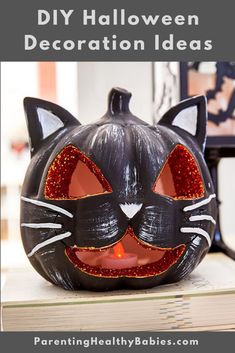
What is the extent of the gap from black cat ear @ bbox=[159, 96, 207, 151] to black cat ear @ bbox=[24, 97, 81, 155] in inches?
7.2

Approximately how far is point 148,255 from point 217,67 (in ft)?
1.90

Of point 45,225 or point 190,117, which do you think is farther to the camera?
point 190,117

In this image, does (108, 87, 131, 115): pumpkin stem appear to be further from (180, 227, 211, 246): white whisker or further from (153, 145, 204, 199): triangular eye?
(180, 227, 211, 246): white whisker

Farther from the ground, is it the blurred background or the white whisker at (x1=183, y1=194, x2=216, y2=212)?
the blurred background

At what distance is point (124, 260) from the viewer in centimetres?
83

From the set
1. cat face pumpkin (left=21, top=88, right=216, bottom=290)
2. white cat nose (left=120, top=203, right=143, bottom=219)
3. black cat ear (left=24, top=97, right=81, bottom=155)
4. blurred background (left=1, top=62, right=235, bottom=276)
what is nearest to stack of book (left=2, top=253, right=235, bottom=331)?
cat face pumpkin (left=21, top=88, right=216, bottom=290)

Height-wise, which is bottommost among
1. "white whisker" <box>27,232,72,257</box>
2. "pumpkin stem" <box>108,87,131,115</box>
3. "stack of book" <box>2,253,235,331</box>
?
"stack of book" <box>2,253,235,331</box>

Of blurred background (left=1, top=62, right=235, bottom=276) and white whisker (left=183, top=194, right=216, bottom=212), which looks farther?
blurred background (left=1, top=62, right=235, bottom=276)

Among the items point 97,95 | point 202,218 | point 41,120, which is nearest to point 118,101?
point 41,120

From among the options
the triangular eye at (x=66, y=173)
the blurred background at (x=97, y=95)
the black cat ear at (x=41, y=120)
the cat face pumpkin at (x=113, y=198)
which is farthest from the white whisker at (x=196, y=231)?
the blurred background at (x=97, y=95)

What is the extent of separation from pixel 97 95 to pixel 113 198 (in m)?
0.61

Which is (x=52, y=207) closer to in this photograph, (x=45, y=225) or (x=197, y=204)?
(x=45, y=225)

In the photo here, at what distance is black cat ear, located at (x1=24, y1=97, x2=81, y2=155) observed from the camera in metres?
0.86

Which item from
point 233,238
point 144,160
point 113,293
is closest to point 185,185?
point 144,160
